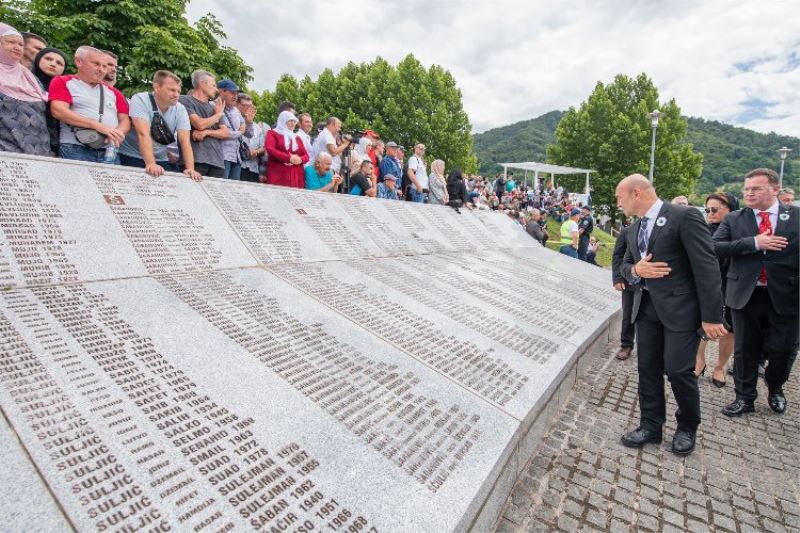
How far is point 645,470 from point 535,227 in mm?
8777

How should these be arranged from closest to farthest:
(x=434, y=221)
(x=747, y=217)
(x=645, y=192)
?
(x=645, y=192)
(x=747, y=217)
(x=434, y=221)

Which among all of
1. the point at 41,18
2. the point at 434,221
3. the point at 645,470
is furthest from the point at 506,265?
the point at 41,18

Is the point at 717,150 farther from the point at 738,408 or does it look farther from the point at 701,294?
the point at 701,294

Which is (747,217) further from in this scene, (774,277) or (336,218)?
(336,218)

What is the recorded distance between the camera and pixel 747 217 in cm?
446

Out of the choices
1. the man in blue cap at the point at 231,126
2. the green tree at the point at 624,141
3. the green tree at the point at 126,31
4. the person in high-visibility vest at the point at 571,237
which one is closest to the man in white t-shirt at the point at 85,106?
the man in blue cap at the point at 231,126

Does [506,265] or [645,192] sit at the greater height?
[645,192]

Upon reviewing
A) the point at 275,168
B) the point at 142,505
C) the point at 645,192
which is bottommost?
the point at 142,505

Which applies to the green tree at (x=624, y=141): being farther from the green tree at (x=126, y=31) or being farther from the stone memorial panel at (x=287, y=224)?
the stone memorial panel at (x=287, y=224)

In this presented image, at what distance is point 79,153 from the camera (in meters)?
4.35

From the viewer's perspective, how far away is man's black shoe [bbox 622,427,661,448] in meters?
3.45

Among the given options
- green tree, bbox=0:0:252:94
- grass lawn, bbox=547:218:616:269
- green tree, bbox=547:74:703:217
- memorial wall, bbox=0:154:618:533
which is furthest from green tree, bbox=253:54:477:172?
memorial wall, bbox=0:154:618:533

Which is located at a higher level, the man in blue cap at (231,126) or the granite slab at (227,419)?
the man in blue cap at (231,126)

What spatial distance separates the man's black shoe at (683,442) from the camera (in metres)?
3.35
